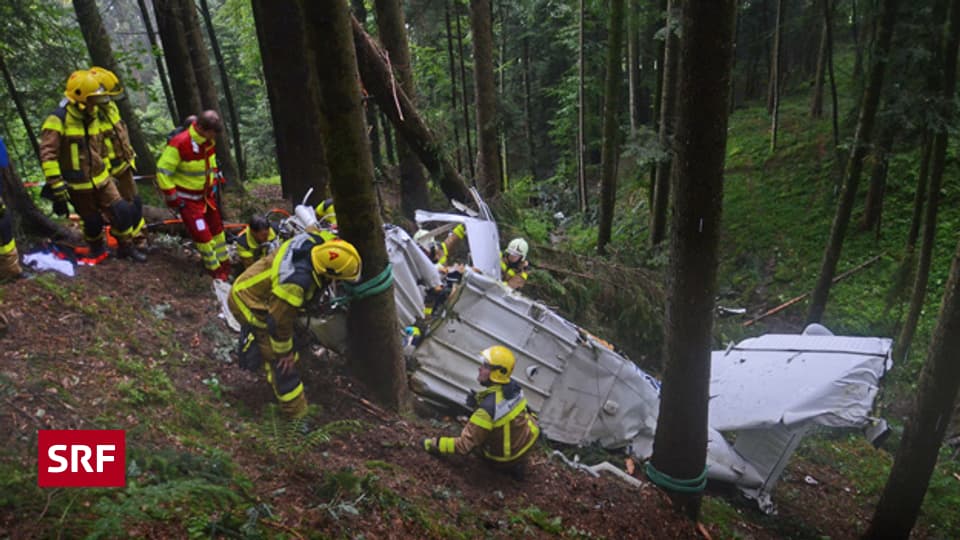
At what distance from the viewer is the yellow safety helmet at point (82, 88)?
18.7 feet

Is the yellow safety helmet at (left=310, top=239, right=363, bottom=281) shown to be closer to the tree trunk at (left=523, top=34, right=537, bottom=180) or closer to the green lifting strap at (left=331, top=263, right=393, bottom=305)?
the green lifting strap at (left=331, top=263, right=393, bottom=305)

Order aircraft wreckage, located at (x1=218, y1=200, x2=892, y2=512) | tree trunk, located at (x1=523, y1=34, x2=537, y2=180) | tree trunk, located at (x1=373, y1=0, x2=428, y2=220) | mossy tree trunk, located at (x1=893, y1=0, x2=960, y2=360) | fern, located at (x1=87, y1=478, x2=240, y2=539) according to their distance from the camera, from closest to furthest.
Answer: fern, located at (x1=87, y1=478, x2=240, y2=539) → aircraft wreckage, located at (x1=218, y1=200, x2=892, y2=512) → tree trunk, located at (x1=373, y1=0, x2=428, y2=220) → mossy tree trunk, located at (x1=893, y1=0, x2=960, y2=360) → tree trunk, located at (x1=523, y1=34, x2=537, y2=180)

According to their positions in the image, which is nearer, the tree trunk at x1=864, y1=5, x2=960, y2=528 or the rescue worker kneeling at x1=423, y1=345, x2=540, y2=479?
the rescue worker kneeling at x1=423, y1=345, x2=540, y2=479

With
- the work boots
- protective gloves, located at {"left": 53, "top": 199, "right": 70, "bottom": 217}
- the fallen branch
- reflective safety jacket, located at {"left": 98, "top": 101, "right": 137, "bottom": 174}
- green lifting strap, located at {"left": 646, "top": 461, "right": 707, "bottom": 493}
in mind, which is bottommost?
the fallen branch

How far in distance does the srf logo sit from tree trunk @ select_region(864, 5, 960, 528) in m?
6.63

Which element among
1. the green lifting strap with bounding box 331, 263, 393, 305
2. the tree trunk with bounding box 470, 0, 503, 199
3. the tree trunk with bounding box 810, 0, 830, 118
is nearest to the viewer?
the green lifting strap with bounding box 331, 263, 393, 305

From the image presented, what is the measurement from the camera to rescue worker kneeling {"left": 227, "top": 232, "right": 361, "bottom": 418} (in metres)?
4.68

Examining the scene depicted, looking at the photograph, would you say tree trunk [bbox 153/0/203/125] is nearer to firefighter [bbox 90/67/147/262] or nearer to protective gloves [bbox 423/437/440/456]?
firefighter [bbox 90/67/147/262]

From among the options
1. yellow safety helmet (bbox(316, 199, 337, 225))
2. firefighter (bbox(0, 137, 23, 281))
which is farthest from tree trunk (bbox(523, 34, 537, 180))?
firefighter (bbox(0, 137, 23, 281))

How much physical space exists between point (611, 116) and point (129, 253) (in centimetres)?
895

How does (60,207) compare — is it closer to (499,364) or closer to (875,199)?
(499,364)

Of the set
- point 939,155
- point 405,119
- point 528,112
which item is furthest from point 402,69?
point 528,112

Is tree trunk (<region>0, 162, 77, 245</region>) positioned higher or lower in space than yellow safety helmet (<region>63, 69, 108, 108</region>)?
lower

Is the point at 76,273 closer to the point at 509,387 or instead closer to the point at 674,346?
the point at 509,387
